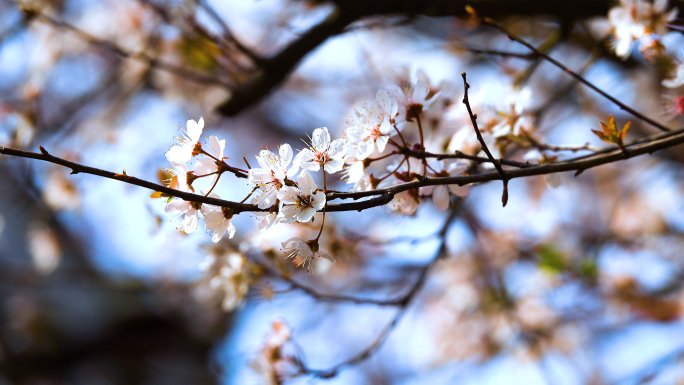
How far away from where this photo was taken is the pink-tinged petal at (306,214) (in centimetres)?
59

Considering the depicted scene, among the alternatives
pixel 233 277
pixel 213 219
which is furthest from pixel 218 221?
pixel 233 277

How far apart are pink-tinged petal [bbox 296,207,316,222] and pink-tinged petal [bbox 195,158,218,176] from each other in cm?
16

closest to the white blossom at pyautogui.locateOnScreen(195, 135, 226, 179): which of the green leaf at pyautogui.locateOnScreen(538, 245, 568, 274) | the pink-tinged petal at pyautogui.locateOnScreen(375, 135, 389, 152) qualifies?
the pink-tinged petal at pyautogui.locateOnScreen(375, 135, 389, 152)

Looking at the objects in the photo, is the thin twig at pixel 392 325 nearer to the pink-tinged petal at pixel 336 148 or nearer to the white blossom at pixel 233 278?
the white blossom at pixel 233 278

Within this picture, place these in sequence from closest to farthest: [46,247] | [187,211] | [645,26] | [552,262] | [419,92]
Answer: [187,211], [419,92], [645,26], [552,262], [46,247]

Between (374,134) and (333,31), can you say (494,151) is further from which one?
(333,31)

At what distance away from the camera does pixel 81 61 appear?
11.1 ft

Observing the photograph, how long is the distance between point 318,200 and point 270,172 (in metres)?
0.11

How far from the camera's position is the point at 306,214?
0.60 meters

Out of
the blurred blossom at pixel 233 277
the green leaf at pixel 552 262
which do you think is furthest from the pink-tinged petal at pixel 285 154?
the green leaf at pixel 552 262

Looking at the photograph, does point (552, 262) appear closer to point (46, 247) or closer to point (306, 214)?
point (306, 214)

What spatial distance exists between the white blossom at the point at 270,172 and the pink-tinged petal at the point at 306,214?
0.20ft

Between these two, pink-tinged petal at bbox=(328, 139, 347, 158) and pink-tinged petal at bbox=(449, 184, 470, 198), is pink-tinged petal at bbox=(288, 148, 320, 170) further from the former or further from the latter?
pink-tinged petal at bbox=(449, 184, 470, 198)

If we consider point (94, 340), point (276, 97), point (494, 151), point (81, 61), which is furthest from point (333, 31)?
point (94, 340)
